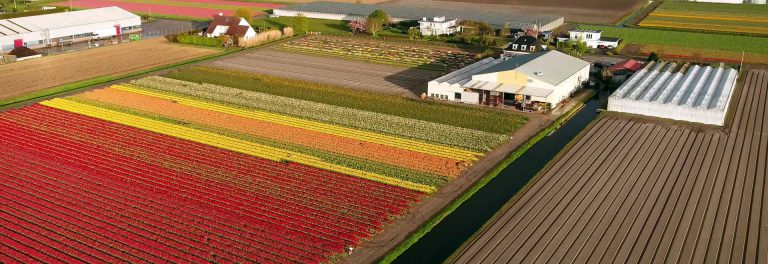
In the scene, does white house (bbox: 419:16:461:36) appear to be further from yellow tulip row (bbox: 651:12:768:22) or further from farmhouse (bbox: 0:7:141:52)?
farmhouse (bbox: 0:7:141:52)

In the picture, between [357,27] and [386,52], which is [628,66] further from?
[357,27]

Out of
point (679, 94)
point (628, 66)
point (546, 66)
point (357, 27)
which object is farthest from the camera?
point (357, 27)

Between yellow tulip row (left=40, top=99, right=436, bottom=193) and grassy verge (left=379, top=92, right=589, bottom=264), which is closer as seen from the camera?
grassy verge (left=379, top=92, right=589, bottom=264)

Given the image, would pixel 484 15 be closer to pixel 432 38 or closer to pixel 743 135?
pixel 432 38

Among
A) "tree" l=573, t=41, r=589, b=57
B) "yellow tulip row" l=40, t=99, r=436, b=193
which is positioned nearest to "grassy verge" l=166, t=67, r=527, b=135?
"yellow tulip row" l=40, t=99, r=436, b=193

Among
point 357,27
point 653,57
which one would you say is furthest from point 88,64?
point 653,57

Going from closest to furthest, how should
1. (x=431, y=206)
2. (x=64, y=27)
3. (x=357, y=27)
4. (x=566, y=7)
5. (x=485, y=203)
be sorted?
(x=431, y=206), (x=485, y=203), (x=64, y=27), (x=357, y=27), (x=566, y=7)

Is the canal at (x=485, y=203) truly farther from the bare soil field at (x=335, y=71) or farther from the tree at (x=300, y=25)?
the tree at (x=300, y=25)
